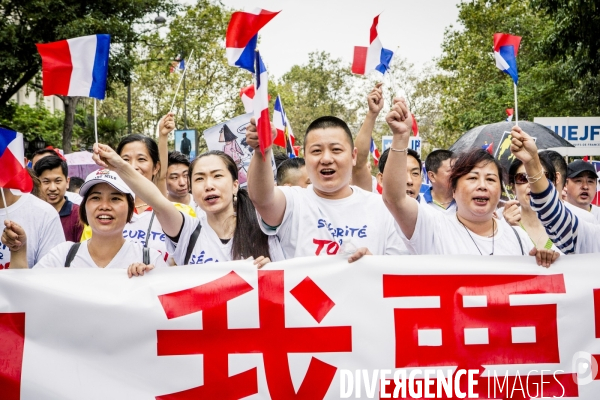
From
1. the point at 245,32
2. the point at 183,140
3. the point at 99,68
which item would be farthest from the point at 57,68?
the point at 183,140

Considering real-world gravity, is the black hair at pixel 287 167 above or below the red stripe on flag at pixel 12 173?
above

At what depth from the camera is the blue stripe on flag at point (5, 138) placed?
11.7 feet

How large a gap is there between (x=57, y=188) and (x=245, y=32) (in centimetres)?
328

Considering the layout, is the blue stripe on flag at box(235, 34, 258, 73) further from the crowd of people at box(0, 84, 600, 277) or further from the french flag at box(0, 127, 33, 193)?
the french flag at box(0, 127, 33, 193)

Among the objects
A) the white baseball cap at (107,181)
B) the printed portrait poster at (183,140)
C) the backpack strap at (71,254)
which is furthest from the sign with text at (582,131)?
the backpack strap at (71,254)

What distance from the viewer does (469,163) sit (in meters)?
3.34

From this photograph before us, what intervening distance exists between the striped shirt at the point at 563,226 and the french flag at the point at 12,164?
2617 millimetres

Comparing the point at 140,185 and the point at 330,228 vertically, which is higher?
the point at 140,185

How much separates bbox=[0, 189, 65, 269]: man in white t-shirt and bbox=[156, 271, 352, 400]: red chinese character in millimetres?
1300

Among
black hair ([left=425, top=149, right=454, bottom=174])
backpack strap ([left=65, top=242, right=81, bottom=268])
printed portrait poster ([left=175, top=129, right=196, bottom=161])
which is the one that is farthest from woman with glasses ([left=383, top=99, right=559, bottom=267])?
printed portrait poster ([left=175, top=129, right=196, bottom=161])

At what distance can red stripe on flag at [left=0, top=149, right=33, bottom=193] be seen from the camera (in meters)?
Result: 3.54

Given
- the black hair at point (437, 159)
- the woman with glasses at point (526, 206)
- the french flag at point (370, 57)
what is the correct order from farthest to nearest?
the black hair at point (437, 159) < the french flag at point (370, 57) < the woman with glasses at point (526, 206)

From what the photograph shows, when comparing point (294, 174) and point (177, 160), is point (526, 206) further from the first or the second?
point (177, 160)

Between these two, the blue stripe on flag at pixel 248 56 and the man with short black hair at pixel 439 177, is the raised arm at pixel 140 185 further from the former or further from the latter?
the man with short black hair at pixel 439 177
